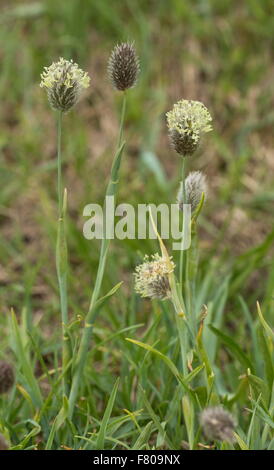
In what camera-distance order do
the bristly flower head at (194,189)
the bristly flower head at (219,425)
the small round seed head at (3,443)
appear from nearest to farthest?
the bristly flower head at (219,425), the small round seed head at (3,443), the bristly flower head at (194,189)

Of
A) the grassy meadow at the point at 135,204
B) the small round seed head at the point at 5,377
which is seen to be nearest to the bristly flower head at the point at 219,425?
the grassy meadow at the point at 135,204

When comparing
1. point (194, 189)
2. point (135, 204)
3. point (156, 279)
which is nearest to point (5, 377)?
point (156, 279)

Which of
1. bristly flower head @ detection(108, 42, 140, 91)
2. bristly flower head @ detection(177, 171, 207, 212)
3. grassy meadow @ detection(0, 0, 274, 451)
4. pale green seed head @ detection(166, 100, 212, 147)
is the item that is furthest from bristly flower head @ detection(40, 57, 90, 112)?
grassy meadow @ detection(0, 0, 274, 451)

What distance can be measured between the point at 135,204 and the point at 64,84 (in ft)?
5.80

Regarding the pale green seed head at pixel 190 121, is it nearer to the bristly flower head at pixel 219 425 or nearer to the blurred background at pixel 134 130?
the bristly flower head at pixel 219 425

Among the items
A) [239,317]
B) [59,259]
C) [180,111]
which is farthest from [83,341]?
[239,317]

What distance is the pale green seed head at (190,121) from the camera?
1996 millimetres

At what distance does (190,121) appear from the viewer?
2012 millimetres

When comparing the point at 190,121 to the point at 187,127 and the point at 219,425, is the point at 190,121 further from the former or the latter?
the point at 219,425

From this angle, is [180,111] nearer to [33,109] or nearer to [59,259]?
[59,259]

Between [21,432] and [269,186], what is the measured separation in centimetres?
217

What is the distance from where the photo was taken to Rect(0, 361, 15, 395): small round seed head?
2427 millimetres

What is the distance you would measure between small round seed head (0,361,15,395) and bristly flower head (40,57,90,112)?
876mm

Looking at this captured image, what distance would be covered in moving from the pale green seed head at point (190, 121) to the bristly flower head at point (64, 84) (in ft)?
0.86
